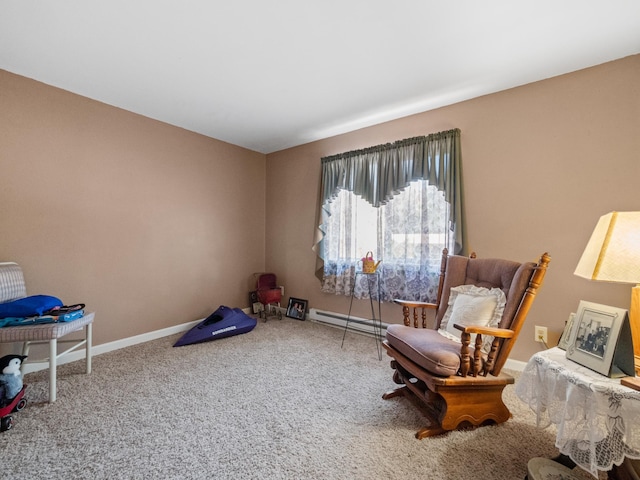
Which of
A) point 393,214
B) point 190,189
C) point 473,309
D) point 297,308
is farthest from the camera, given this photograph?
point 297,308

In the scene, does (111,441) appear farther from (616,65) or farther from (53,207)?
(616,65)

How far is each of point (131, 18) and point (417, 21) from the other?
172cm

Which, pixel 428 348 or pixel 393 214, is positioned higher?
pixel 393 214

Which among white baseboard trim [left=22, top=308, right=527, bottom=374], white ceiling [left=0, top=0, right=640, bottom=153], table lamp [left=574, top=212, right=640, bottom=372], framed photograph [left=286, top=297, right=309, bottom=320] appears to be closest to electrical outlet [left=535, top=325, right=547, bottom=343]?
white baseboard trim [left=22, top=308, right=527, bottom=374]

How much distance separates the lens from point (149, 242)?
303 cm

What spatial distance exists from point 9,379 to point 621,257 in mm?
3207

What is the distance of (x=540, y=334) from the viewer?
7.48 feet

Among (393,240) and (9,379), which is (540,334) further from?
(9,379)

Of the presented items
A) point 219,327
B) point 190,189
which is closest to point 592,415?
point 219,327

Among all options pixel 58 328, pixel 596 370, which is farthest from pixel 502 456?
pixel 58 328

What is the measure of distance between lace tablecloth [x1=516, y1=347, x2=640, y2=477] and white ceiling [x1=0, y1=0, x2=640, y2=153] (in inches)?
75.3

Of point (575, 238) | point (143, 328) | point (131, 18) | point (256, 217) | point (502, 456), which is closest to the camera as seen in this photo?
point (502, 456)

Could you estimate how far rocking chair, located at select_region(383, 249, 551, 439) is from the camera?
1.50 meters

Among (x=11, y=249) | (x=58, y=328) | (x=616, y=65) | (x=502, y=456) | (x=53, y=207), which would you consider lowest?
(x=502, y=456)
